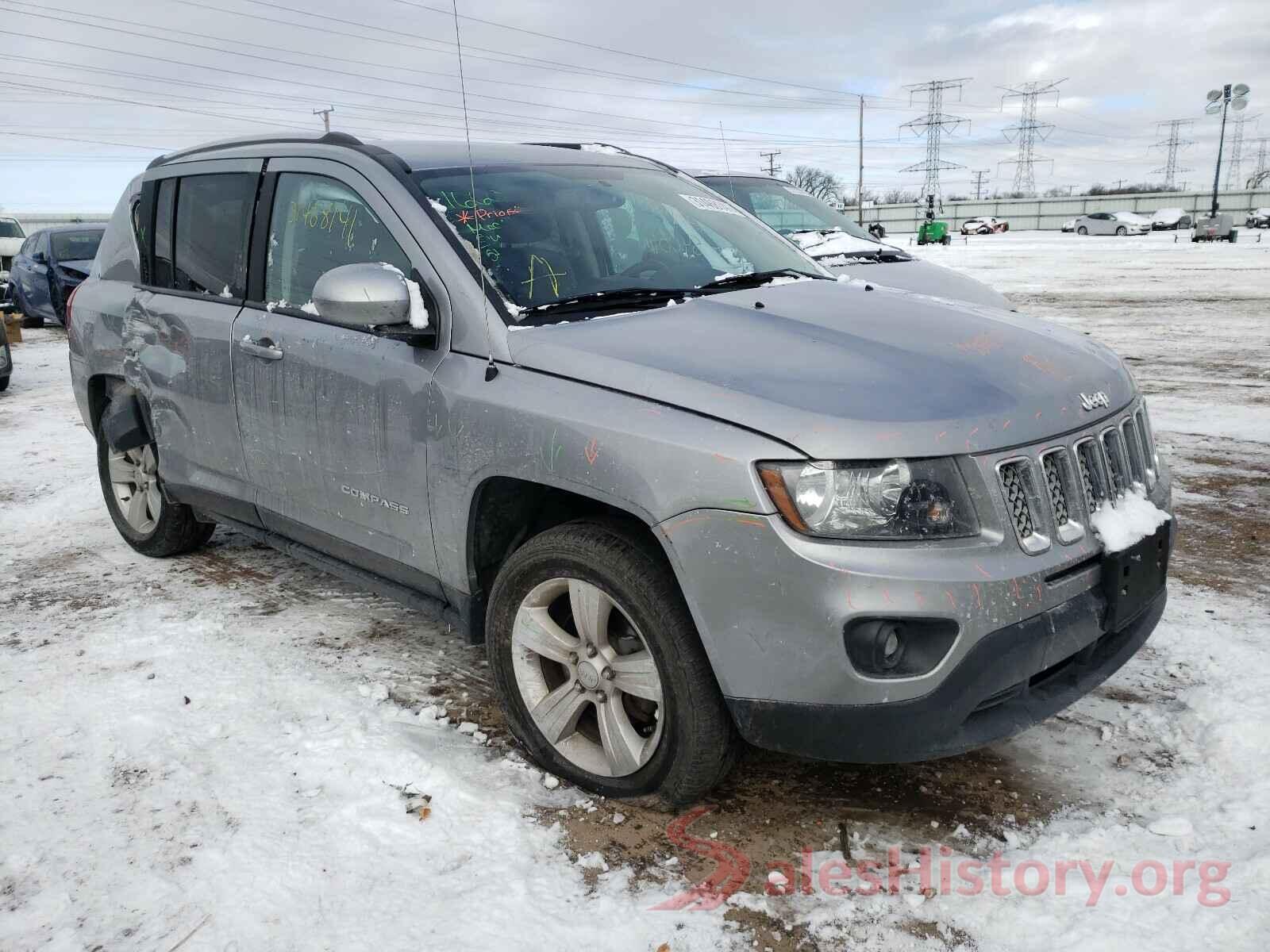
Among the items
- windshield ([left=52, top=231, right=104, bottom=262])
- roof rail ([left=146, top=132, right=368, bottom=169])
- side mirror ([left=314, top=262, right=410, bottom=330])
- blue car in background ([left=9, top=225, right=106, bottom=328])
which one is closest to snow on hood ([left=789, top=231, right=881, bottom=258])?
roof rail ([left=146, top=132, right=368, bottom=169])

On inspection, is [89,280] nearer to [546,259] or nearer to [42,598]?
[42,598]

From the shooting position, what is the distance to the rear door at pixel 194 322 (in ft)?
12.8

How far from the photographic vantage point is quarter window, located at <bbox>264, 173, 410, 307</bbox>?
329 centimetres

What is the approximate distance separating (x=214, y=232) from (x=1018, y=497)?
10.9 feet

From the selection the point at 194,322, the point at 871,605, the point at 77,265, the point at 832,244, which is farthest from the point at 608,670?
the point at 77,265

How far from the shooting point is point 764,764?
304cm

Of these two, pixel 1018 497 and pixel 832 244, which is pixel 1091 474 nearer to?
pixel 1018 497

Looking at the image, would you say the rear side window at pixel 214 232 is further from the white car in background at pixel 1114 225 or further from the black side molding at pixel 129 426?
the white car in background at pixel 1114 225

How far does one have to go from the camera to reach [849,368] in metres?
2.57

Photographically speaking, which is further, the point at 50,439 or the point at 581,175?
the point at 50,439

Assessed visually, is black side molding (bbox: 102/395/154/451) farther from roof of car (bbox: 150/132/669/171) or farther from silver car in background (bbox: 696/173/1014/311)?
silver car in background (bbox: 696/173/1014/311)

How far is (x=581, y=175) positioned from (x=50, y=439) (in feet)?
20.8

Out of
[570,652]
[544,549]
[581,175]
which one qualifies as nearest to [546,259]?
[581,175]

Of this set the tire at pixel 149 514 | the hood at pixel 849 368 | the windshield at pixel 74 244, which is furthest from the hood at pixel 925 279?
the windshield at pixel 74 244
